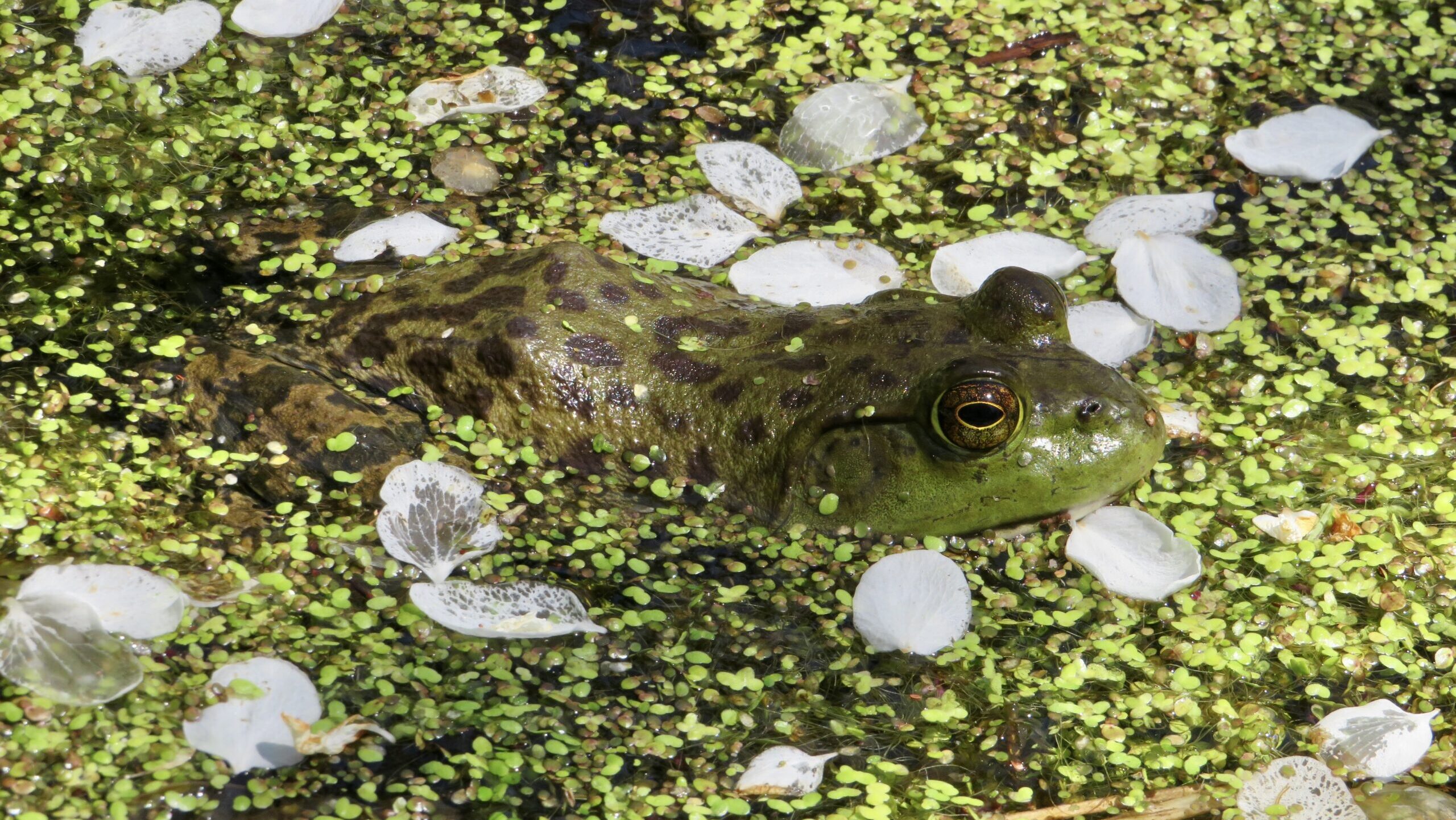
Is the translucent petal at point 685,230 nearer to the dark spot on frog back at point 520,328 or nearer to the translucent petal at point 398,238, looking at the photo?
the translucent petal at point 398,238

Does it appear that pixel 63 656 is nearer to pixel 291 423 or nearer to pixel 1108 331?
pixel 291 423

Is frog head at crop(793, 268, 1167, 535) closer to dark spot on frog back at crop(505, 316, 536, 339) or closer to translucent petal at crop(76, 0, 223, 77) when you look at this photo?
dark spot on frog back at crop(505, 316, 536, 339)

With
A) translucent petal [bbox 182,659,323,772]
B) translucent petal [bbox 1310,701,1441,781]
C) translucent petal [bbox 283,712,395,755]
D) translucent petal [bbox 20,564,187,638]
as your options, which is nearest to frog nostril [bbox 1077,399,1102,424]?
translucent petal [bbox 1310,701,1441,781]

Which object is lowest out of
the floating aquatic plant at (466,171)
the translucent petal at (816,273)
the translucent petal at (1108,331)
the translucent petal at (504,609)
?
the translucent petal at (1108,331)

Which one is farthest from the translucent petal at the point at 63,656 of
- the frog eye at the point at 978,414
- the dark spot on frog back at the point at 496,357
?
the frog eye at the point at 978,414

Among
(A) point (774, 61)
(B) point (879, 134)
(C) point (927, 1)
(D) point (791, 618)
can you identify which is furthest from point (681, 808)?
(C) point (927, 1)

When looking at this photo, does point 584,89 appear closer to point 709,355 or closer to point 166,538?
point 709,355

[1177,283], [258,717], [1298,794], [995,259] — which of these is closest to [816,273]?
[995,259]
